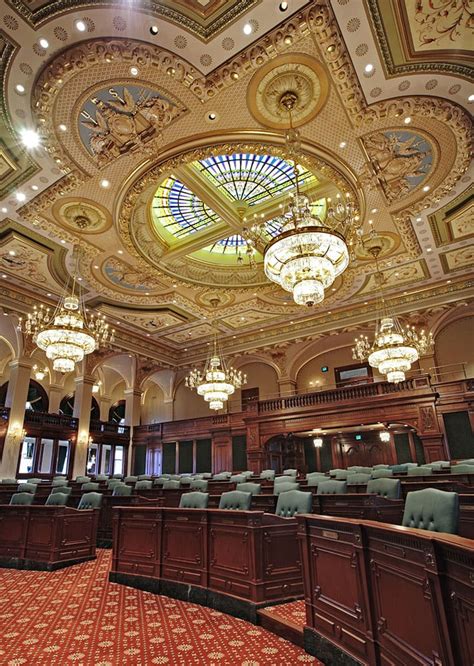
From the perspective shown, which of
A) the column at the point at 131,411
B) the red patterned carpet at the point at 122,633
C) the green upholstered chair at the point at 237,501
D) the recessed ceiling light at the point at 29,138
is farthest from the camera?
the column at the point at 131,411

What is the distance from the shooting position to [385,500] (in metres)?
4.68

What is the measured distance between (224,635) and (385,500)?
2411 millimetres

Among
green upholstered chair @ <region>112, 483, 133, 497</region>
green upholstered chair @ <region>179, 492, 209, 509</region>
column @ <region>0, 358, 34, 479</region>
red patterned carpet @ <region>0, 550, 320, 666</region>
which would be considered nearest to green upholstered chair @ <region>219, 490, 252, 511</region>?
green upholstered chair @ <region>179, 492, 209, 509</region>

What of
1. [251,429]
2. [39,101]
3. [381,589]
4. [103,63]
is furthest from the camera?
[251,429]

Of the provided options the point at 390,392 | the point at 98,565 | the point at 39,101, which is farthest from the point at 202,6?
the point at 390,392

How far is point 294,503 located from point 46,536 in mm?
4060

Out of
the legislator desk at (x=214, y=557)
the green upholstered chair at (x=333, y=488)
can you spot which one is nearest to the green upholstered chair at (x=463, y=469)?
the green upholstered chair at (x=333, y=488)

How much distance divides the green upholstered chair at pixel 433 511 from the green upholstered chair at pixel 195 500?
2.85 meters

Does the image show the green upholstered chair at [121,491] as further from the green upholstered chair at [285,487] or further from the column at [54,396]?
the column at [54,396]

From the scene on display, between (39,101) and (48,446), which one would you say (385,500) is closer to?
(39,101)

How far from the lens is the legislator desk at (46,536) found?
588 centimetres

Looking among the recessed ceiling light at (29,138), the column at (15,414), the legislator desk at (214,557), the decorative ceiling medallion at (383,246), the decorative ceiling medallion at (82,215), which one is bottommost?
the legislator desk at (214,557)

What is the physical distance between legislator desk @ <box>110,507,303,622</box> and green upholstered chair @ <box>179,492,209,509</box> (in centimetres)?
53

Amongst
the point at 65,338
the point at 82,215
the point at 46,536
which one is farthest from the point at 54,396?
the point at 46,536
